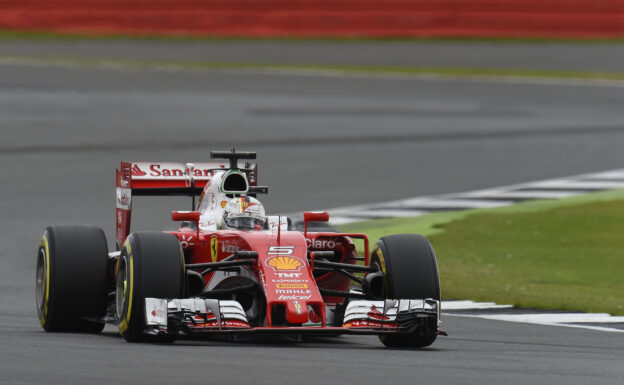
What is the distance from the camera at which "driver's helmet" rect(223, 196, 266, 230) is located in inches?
411

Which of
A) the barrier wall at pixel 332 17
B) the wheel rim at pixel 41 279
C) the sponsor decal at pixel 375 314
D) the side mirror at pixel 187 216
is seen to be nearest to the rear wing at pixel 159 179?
the wheel rim at pixel 41 279

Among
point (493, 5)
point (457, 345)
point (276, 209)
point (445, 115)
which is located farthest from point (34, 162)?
point (493, 5)

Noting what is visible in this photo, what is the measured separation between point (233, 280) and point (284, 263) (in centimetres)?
62

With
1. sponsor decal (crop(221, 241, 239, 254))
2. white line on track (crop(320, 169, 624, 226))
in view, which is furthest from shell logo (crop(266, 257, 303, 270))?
white line on track (crop(320, 169, 624, 226))

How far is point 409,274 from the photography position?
975 centimetres

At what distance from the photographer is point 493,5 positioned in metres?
43.2

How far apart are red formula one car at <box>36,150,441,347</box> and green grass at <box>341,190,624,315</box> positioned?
3147 mm

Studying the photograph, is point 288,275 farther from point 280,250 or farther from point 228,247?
point 228,247

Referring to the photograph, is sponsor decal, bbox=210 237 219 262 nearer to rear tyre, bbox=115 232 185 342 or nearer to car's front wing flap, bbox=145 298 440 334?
rear tyre, bbox=115 232 185 342

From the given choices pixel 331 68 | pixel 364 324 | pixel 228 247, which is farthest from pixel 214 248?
pixel 331 68

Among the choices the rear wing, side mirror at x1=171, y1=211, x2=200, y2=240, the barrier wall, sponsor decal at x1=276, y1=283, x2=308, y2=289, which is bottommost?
sponsor decal at x1=276, y1=283, x2=308, y2=289

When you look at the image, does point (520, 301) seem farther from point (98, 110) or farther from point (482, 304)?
point (98, 110)

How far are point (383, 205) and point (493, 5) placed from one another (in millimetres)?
24146

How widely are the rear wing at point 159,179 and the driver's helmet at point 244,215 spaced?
53.1 inches
